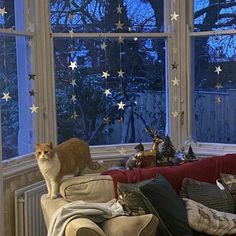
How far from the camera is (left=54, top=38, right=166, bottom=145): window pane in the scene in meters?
4.00

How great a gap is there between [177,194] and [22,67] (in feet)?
5.47

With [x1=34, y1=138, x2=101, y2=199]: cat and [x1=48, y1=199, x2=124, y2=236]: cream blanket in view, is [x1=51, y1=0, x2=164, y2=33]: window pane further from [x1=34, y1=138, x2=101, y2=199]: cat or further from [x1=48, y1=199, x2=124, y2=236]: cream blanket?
[x1=48, y1=199, x2=124, y2=236]: cream blanket

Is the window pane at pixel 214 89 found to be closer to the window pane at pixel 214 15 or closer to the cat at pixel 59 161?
the window pane at pixel 214 15

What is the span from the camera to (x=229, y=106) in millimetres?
4125

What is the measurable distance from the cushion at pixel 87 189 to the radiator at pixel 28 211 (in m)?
Result: 0.72

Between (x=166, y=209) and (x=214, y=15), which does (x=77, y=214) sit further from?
(x=214, y=15)

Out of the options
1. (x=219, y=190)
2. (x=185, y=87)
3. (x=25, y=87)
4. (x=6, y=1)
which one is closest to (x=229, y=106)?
(x=185, y=87)

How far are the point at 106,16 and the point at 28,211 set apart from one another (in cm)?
182

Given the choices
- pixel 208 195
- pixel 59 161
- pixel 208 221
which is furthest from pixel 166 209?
pixel 59 161

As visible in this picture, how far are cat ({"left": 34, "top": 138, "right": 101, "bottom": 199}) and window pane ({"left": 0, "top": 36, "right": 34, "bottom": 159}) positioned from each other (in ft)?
2.35

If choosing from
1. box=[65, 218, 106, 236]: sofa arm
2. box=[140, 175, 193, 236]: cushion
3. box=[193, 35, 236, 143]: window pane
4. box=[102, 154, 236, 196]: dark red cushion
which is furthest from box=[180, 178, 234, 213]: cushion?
box=[193, 35, 236, 143]: window pane

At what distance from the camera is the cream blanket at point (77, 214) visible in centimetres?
243

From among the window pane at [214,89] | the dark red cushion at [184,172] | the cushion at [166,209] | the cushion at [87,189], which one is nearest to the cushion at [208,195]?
the dark red cushion at [184,172]

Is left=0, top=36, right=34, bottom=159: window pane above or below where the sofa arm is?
above
